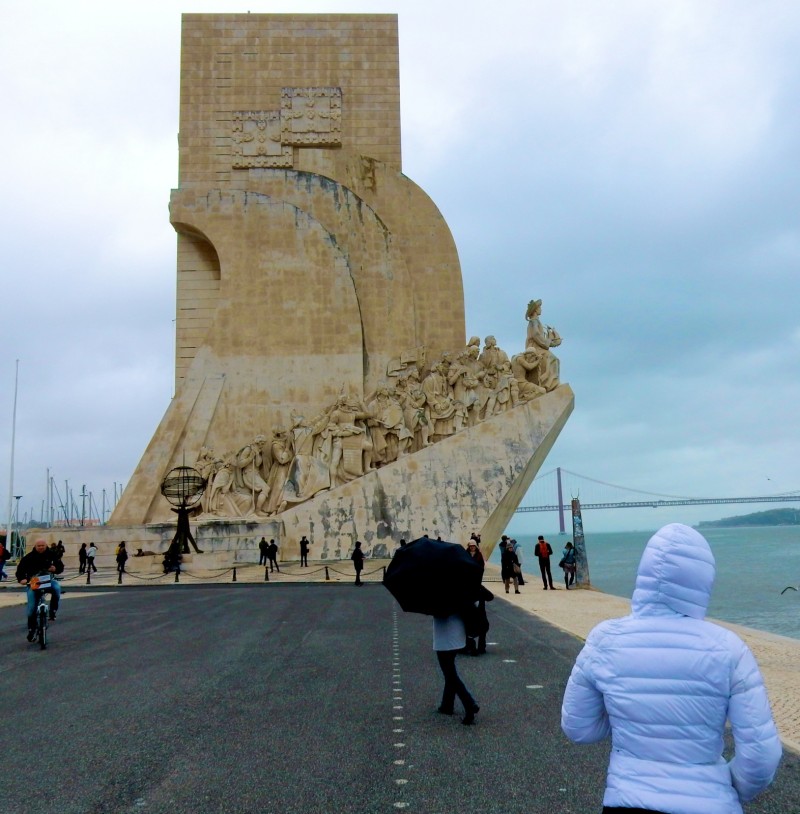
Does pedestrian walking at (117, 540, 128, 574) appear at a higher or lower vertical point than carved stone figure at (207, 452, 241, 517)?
lower

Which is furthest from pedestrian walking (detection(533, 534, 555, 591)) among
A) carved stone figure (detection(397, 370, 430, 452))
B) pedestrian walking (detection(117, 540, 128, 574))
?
pedestrian walking (detection(117, 540, 128, 574))

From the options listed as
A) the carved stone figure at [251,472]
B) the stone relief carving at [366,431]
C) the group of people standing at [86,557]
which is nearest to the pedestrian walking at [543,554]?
the stone relief carving at [366,431]

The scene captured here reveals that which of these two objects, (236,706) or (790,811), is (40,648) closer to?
(236,706)

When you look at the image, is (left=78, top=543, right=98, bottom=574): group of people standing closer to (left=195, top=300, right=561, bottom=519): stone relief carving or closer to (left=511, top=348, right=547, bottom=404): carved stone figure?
(left=195, top=300, right=561, bottom=519): stone relief carving

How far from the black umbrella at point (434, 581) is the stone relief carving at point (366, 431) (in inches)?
497

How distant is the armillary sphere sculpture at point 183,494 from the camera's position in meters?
15.2

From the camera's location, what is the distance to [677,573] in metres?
1.56

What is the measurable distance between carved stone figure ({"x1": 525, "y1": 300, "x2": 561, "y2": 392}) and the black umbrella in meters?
13.3

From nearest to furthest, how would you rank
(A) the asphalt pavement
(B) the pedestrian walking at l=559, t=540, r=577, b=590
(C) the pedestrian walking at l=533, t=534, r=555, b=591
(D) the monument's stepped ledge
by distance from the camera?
(A) the asphalt pavement < (C) the pedestrian walking at l=533, t=534, r=555, b=591 < (B) the pedestrian walking at l=559, t=540, r=577, b=590 < (D) the monument's stepped ledge

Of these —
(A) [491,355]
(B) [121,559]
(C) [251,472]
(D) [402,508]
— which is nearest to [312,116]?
(A) [491,355]

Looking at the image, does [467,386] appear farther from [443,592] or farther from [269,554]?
[443,592]

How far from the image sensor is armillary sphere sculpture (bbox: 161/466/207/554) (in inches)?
598

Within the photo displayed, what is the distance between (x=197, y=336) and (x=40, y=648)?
578 inches

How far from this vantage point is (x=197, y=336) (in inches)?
794
